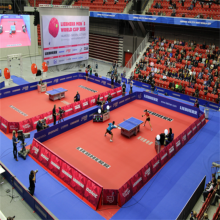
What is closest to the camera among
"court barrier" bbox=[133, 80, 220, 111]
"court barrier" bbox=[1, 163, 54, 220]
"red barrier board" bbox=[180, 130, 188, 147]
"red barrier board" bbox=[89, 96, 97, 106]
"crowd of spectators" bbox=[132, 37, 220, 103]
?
"court barrier" bbox=[1, 163, 54, 220]

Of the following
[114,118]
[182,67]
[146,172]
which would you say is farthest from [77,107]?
[182,67]

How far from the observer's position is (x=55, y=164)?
42.2 ft

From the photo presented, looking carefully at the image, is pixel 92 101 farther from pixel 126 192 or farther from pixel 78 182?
pixel 126 192

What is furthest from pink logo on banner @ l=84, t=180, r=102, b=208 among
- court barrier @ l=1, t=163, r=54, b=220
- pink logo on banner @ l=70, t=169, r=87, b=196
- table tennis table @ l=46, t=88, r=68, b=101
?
table tennis table @ l=46, t=88, r=68, b=101

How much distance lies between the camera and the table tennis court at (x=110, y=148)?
43.5ft

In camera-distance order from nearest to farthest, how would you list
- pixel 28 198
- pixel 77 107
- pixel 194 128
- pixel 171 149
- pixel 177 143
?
pixel 28 198, pixel 171 149, pixel 177 143, pixel 194 128, pixel 77 107

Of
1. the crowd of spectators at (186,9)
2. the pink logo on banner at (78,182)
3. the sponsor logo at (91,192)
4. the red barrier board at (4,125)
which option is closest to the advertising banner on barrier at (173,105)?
the crowd of spectators at (186,9)

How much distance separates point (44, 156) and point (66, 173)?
6.94ft

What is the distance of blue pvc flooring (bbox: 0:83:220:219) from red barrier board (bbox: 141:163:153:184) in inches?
10.9

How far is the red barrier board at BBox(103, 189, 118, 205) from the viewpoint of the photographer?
10820 millimetres

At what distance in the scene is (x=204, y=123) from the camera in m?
19.6

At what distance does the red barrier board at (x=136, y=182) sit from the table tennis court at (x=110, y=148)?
865 mm

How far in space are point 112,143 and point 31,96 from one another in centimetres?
1158

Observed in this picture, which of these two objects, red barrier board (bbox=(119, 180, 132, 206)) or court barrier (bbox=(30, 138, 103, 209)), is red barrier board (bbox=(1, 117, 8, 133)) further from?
red barrier board (bbox=(119, 180, 132, 206))
